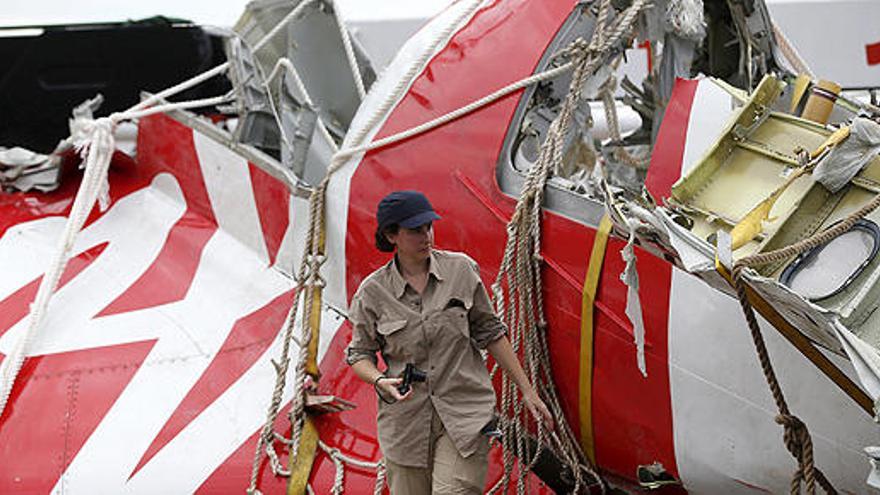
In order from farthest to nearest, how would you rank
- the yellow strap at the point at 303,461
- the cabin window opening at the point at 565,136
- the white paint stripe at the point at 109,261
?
the white paint stripe at the point at 109,261 → the yellow strap at the point at 303,461 → the cabin window opening at the point at 565,136

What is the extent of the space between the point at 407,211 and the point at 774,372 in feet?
3.56

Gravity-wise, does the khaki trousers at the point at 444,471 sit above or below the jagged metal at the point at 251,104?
below

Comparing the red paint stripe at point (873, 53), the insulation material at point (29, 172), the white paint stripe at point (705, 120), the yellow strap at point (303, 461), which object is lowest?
the insulation material at point (29, 172)

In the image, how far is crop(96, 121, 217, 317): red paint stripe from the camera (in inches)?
205

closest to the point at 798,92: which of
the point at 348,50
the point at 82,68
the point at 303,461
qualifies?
the point at 303,461

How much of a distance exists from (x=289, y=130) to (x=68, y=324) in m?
1.28

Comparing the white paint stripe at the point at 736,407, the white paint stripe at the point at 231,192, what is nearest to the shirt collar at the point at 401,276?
the white paint stripe at the point at 736,407

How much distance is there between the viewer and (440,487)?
3318mm

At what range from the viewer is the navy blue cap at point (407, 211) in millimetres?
3180

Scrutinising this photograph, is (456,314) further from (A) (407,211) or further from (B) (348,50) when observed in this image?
(B) (348,50)

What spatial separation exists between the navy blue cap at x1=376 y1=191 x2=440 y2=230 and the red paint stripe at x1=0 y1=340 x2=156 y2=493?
1985 millimetres

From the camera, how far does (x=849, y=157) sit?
293 cm

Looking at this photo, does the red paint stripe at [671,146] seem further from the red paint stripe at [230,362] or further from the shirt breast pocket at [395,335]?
the red paint stripe at [230,362]

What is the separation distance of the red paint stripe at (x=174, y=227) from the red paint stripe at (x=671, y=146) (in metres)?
2.43
